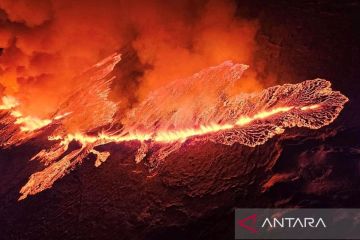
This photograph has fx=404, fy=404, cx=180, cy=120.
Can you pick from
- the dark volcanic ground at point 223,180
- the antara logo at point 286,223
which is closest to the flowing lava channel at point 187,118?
the dark volcanic ground at point 223,180

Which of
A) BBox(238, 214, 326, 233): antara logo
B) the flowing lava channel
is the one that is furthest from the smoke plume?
BBox(238, 214, 326, 233): antara logo

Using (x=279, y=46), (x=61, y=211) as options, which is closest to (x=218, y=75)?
(x=279, y=46)

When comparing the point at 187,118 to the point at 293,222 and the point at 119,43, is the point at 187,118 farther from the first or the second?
the point at 119,43

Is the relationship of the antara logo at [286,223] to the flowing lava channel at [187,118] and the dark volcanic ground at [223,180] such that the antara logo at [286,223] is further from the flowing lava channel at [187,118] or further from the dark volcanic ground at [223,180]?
the flowing lava channel at [187,118]

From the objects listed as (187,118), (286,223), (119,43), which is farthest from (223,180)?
(119,43)

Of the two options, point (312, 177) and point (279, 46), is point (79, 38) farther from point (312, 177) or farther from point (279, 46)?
point (312, 177)

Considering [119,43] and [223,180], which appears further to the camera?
[119,43]

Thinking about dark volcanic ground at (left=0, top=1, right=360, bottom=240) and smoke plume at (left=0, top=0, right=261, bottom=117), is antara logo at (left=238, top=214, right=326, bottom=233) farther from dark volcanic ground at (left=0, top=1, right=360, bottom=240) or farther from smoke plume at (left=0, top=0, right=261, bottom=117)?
smoke plume at (left=0, top=0, right=261, bottom=117)
